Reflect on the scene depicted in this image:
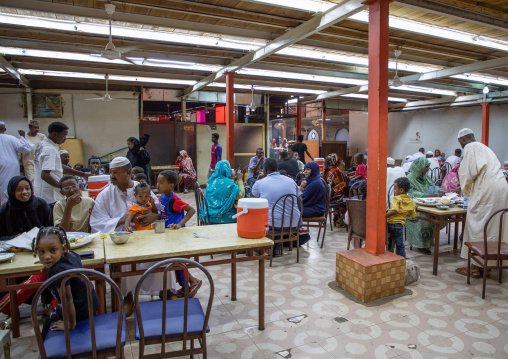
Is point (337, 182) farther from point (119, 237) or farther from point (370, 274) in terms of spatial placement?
point (119, 237)

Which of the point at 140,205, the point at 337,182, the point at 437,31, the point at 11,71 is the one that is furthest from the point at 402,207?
the point at 11,71

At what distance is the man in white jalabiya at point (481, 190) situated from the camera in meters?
3.88

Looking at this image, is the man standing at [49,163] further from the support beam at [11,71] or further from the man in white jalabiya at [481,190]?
the man in white jalabiya at [481,190]

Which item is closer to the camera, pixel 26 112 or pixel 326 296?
pixel 326 296

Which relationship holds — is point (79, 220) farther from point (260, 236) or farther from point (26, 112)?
point (26, 112)

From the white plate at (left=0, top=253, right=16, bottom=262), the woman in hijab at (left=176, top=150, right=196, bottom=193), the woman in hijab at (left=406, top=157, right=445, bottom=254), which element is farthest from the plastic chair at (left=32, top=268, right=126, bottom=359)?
the woman in hijab at (left=176, top=150, right=196, bottom=193)

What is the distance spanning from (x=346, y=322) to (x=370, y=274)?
0.55 m

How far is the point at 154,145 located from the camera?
1124 cm

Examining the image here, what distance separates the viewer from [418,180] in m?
4.99

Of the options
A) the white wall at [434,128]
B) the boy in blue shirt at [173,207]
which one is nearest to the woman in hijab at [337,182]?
the boy in blue shirt at [173,207]

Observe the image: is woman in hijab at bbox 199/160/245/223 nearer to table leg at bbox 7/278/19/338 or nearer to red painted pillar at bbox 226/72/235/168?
table leg at bbox 7/278/19/338

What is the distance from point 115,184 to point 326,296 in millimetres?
2396

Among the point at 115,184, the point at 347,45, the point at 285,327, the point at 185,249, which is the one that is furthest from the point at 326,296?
the point at 347,45

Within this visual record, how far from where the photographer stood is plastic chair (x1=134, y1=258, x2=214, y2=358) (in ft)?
6.13
